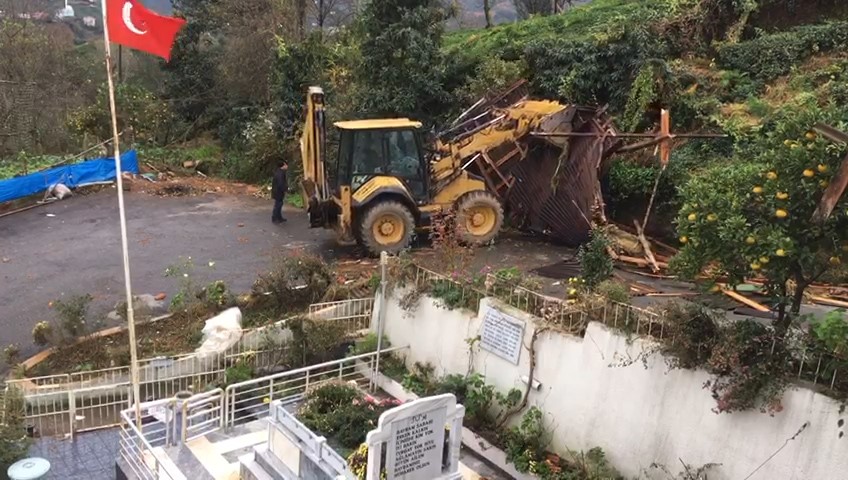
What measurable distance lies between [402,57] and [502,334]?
1194cm

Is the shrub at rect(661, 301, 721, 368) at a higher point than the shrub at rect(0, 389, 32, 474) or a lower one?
higher

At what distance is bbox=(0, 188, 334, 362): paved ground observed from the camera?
12156 millimetres

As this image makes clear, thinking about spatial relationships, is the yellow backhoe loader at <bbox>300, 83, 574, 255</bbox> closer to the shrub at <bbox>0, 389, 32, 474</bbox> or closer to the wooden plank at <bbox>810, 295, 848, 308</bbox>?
the wooden plank at <bbox>810, 295, 848, 308</bbox>

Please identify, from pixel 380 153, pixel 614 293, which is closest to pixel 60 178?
pixel 380 153

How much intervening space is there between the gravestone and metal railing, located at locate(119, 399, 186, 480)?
1.97 m

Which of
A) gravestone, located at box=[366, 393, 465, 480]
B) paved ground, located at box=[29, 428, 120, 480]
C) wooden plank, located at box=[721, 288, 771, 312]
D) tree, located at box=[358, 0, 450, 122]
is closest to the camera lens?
gravestone, located at box=[366, 393, 465, 480]

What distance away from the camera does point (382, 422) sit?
7109mm

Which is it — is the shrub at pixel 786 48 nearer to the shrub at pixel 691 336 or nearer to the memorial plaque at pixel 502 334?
the memorial plaque at pixel 502 334

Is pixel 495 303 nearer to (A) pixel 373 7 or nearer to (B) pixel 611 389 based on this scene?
(B) pixel 611 389

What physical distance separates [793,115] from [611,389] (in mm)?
3398

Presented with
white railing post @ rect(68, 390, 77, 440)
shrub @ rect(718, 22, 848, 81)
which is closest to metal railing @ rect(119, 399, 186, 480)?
white railing post @ rect(68, 390, 77, 440)

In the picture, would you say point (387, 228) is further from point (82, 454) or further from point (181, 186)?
point (181, 186)

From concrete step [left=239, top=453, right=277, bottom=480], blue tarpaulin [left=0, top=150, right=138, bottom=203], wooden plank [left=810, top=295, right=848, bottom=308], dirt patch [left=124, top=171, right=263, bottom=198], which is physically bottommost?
concrete step [left=239, top=453, right=277, bottom=480]

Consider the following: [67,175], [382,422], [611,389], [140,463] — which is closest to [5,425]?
[140,463]
